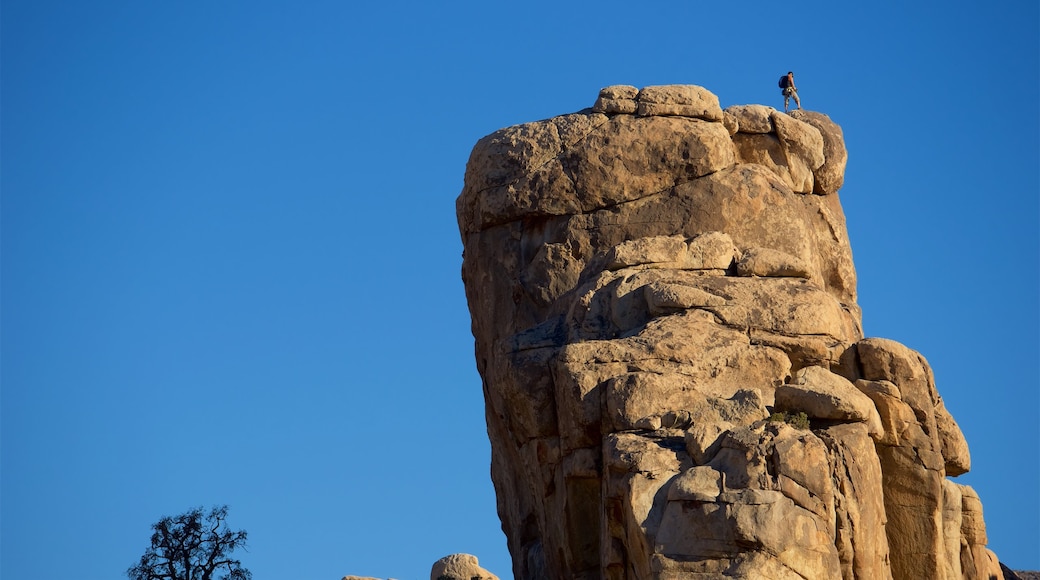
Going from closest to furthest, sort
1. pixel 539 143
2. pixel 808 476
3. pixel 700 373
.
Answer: pixel 808 476 < pixel 700 373 < pixel 539 143

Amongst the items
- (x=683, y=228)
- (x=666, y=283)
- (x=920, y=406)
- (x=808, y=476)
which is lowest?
(x=808, y=476)

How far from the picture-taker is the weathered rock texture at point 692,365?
134ft

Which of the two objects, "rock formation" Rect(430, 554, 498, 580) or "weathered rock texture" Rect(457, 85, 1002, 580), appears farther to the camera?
"rock formation" Rect(430, 554, 498, 580)

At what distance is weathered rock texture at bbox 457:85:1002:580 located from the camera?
134 ft

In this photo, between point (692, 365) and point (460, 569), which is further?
point (460, 569)

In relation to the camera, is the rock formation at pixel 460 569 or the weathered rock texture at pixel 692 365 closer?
the weathered rock texture at pixel 692 365

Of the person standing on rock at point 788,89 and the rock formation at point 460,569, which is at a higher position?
the person standing on rock at point 788,89

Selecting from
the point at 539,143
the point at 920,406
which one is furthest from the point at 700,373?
the point at 539,143

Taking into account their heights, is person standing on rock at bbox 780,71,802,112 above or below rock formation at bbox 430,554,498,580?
above

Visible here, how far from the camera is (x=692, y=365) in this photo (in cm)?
4634

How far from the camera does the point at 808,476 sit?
4059 centimetres

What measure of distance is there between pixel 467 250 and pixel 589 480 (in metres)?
12.3

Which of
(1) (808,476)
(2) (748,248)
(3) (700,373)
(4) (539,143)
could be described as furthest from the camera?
(4) (539,143)

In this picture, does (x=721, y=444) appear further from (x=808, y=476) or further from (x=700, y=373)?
(x=700, y=373)
